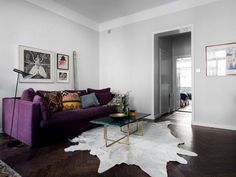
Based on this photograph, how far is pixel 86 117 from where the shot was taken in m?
3.45

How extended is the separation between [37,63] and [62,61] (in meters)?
0.74

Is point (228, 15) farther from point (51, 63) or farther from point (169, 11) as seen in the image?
point (51, 63)

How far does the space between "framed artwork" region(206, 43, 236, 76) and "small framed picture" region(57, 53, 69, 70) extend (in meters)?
3.71

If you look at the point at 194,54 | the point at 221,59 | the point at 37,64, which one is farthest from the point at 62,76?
the point at 221,59

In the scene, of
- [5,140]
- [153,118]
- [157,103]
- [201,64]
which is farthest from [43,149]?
[201,64]

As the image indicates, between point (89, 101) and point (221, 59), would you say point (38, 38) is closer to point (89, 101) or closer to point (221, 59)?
point (89, 101)

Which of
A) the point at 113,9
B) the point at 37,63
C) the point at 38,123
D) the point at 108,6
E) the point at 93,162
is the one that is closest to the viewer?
the point at 93,162

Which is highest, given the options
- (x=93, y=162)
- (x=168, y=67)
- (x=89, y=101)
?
(x=168, y=67)

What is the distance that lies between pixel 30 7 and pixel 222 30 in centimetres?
449

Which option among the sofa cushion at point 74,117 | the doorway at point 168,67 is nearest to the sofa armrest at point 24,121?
the sofa cushion at point 74,117

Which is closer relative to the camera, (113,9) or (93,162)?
(93,162)

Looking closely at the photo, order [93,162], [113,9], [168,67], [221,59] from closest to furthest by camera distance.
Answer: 1. [93,162]
2. [221,59]
3. [113,9]
4. [168,67]

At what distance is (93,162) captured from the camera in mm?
2148

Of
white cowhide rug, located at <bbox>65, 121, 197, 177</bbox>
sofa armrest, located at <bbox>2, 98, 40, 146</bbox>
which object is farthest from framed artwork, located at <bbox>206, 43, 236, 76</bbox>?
sofa armrest, located at <bbox>2, 98, 40, 146</bbox>
